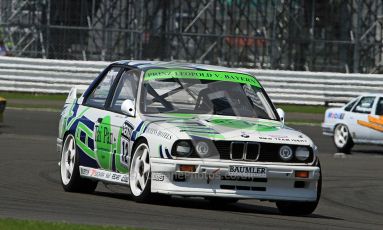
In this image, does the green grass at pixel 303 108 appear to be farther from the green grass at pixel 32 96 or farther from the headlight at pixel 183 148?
the headlight at pixel 183 148

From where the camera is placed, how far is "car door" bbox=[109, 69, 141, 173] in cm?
1176

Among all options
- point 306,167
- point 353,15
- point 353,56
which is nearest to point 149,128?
point 306,167

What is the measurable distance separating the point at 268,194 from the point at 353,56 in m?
30.3

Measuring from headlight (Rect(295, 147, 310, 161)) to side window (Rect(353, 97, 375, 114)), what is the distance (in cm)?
1280

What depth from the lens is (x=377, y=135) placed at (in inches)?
921

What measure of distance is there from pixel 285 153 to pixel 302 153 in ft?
0.62

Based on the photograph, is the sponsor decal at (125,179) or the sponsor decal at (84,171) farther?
the sponsor decal at (84,171)

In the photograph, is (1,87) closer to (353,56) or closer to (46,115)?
(46,115)

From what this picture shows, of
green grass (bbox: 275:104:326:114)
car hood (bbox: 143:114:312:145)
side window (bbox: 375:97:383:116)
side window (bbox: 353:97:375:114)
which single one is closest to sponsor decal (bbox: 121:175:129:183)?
car hood (bbox: 143:114:312:145)

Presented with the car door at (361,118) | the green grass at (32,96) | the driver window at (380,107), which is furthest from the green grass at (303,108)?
the driver window at (380,107)

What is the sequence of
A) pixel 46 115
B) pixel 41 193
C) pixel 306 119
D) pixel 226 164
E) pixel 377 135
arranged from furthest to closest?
pixel 306 119, pixel 46 115, pixel 377 135, pixel 41 193, pixel 226 164

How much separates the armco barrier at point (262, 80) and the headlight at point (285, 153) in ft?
72.9

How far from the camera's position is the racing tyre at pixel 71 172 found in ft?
41.5

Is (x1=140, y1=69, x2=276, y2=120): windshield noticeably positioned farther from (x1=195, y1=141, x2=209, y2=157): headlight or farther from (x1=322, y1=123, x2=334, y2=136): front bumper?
(x1=322, y1=123, x2=334, y2=136): front bumper
